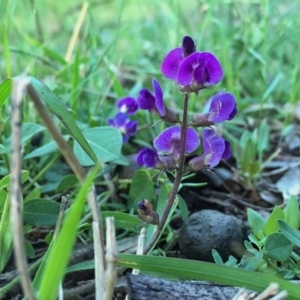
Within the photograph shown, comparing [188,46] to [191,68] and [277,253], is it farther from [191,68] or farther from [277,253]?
[277,253]

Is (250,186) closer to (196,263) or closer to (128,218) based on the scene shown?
(128,218)

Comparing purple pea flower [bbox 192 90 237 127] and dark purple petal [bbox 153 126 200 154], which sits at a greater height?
purple pea flower [bbox 192 90 237 127]

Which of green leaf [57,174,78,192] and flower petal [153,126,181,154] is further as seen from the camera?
green leaf [57,174,78,192]

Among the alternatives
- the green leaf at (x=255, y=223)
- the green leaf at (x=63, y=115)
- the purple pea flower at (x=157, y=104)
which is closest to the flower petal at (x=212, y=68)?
the purple pea flower at (x=157, y=104)

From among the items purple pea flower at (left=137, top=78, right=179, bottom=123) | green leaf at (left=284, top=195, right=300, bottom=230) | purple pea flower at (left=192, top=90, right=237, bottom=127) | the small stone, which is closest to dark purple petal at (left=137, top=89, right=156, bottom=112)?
purple pea flower at (left=137, top=78, right=179, bottom=123)

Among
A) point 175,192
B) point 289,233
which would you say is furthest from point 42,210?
point 289,233

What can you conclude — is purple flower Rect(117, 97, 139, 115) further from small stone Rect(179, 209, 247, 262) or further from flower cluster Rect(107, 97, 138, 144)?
small stone Rect(179, 209, 247, 262)

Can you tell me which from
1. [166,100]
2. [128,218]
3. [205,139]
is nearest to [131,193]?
[128,218]
